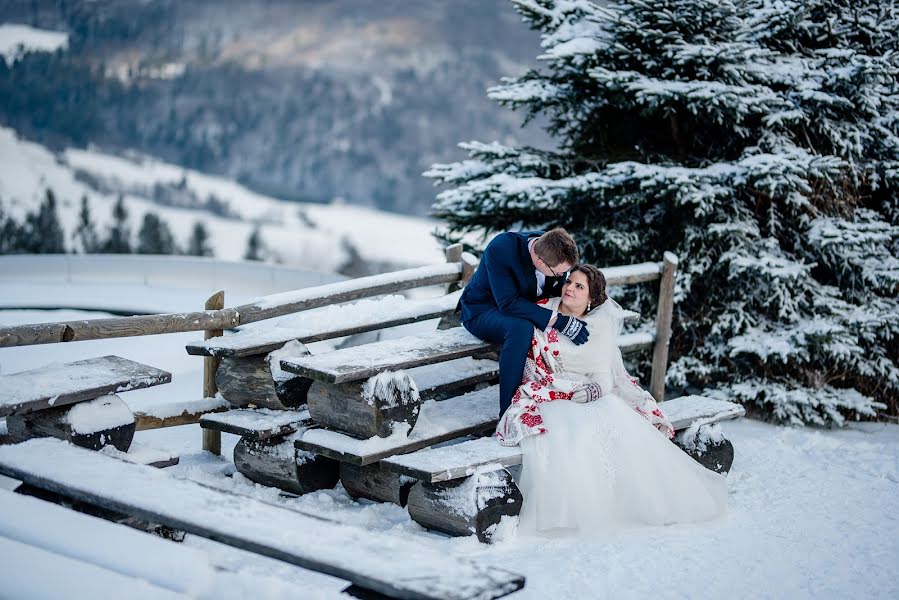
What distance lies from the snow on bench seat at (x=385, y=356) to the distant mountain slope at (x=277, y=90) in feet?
142

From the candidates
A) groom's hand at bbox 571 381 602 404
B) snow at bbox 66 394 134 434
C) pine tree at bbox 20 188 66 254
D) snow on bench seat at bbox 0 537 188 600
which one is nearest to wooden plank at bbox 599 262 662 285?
groom's hand at bbox 571 381 602 404

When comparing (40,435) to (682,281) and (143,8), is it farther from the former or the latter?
(143,8)

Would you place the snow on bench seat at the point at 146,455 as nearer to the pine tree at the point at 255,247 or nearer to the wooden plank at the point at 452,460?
the wooden plank at the point at 452,460

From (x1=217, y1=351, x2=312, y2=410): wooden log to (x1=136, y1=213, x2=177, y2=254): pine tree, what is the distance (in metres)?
46.8

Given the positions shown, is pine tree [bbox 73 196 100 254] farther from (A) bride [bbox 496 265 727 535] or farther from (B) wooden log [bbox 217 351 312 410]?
(A) bride [bbox 496 265 727 535]

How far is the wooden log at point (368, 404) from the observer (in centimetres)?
447

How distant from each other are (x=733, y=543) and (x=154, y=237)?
50442 millimetres

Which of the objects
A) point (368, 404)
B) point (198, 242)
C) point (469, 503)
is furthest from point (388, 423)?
point (198, 242)

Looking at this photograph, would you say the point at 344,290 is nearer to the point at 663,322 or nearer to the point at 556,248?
the point at 556,248

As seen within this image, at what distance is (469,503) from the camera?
4.28 meters

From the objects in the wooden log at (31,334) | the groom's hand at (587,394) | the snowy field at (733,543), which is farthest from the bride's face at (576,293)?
the wooden log at (31,334)

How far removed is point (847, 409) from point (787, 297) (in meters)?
1.28

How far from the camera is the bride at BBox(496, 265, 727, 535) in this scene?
453 centimetres

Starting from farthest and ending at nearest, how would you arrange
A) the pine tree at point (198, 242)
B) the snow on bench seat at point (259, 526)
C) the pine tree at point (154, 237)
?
the pine tree at point (198, 242), the pine tree at point (154, 237), the snow on bench seat at point (259, 526)
